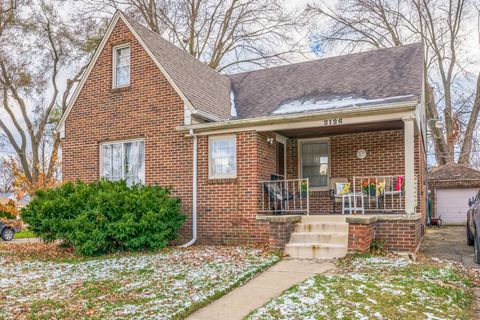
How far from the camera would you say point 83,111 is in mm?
13086

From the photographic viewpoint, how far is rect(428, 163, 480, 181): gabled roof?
21.9 m

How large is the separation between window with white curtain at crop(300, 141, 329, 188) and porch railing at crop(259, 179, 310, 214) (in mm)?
463

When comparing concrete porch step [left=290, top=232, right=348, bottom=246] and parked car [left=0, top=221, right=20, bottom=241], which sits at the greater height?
concrete porch step [left=290, top=232, right=348, bottom=246]

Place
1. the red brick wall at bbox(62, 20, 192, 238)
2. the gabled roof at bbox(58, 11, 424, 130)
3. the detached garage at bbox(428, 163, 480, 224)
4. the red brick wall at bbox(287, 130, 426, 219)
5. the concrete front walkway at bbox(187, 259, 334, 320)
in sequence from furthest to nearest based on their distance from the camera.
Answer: the detached garage at bbox(428, 163, 480, 224) < the red brick wall at bbox(62, 20, 192, 238) < the gabled roof at bbox(58, 11, 424, 130) < the red brick wall at bbox(287, 130, 426, 219) < the concrete front walkway at bbox(187, 259, 334, 320)

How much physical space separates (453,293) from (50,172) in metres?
25.0

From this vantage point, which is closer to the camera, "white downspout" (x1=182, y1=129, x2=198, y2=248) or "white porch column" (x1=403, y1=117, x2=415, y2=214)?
"white porch column" (x1=403, y1=117, x2=415, y2=214)

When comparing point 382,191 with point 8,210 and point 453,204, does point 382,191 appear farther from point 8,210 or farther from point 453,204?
point 8,210

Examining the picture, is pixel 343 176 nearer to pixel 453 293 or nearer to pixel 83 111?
pixel 453 293

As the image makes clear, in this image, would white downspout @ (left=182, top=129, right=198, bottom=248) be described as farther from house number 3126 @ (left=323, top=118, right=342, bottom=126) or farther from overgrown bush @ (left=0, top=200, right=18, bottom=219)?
overgrown bush @ (left=0, top=200, right=18, bottom=219)

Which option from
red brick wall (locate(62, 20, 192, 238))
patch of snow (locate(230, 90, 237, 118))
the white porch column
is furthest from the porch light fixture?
red brick wall (locate(62, 20, 192, 238))

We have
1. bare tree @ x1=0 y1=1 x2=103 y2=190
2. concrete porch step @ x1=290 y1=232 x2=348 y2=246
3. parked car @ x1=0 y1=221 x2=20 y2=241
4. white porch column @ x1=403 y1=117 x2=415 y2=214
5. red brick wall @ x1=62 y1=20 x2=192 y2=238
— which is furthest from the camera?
bare tree @ x1=0 y1=1 x2=103 y2=190

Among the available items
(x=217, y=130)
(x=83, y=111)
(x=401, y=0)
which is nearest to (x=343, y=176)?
(x=217, y=130)

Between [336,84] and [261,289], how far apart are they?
25.4ft

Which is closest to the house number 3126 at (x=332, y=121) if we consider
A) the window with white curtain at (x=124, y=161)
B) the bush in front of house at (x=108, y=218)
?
the bush in front of house at (x=108, y=218)
